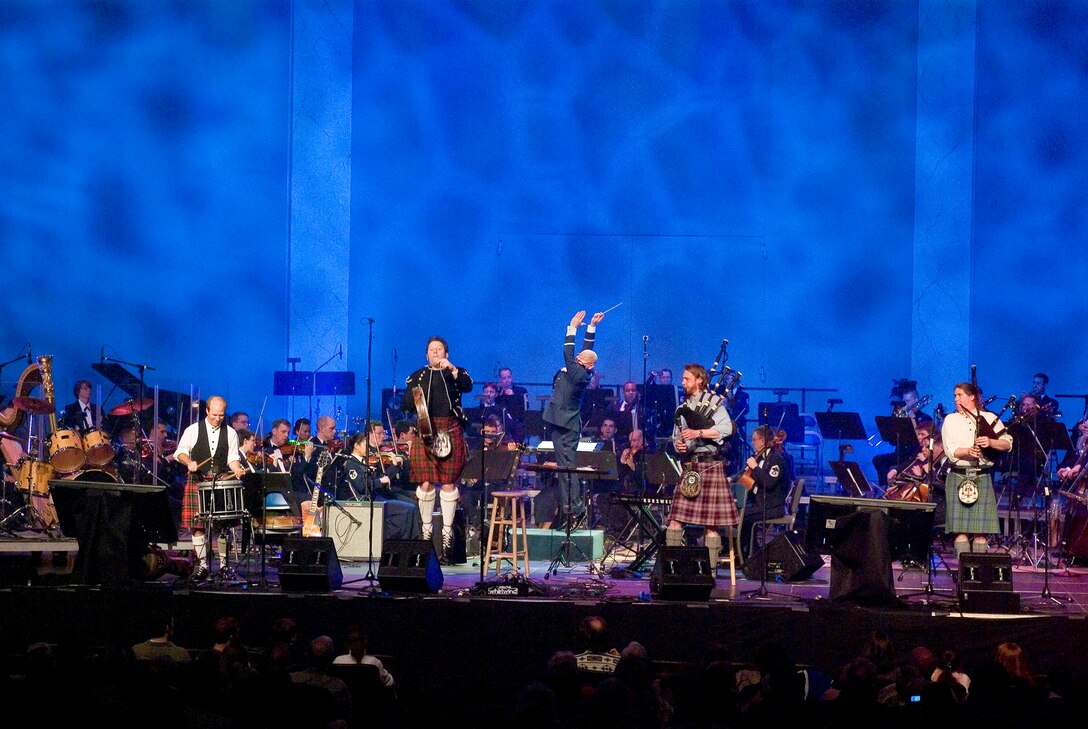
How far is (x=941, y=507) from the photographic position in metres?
12.6

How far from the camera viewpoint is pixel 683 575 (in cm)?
919

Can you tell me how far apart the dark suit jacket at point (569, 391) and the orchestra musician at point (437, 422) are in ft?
8.44

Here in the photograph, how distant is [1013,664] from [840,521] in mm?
2302

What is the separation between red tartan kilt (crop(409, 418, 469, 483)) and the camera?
10.5 metres

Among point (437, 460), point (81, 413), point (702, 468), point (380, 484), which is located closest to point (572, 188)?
point (380, 484)

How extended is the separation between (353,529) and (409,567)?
125 inches

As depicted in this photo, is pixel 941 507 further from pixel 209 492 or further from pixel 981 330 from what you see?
pixel 209 492

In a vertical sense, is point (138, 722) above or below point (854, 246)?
below

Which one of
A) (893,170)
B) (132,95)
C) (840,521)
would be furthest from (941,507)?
(132,95)

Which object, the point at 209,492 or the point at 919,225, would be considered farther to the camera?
the point at 919,225

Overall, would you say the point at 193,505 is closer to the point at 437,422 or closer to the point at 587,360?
the point at 437,422

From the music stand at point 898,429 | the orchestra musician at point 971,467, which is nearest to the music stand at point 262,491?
the orchestra musician at point 971,467

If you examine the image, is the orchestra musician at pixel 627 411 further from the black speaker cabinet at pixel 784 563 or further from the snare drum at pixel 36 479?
the snare drum at pixel 36 479

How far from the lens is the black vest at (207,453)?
10930mm
